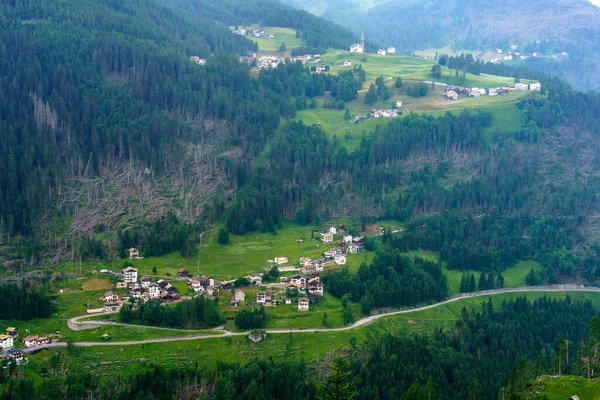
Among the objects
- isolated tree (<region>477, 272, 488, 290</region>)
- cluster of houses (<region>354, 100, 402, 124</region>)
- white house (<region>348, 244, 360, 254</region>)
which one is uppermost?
cluster of houses (<region>354, 100, 402, 124</region>)

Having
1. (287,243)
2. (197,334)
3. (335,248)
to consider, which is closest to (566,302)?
(335,248)

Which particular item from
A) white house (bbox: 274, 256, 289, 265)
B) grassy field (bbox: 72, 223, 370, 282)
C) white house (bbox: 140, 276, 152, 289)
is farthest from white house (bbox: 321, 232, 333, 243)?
white house (bbox: 140, 276, 152, 289)

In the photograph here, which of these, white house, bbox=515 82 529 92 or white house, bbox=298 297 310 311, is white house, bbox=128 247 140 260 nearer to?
white house, bbox=298 297 310 311

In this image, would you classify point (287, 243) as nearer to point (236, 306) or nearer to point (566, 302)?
point (236, 306)

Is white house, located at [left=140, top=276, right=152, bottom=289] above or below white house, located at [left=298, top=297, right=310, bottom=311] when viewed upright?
above

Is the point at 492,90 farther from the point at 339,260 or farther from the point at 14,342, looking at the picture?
the point at 14,342

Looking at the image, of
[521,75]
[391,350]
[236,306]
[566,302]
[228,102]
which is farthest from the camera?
[521,75]

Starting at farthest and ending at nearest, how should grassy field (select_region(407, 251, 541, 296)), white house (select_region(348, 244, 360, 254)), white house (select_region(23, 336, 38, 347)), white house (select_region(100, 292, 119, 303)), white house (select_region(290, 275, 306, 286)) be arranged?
1. white house (select_region(348, 244, 360, 254))
2. grassy field (select_region(407, 251, 541, 296))
3. white house (select_region(290, 275, 306, 286))
4. white house (select_region(100, 292, 119, 303))
5. white house (select_region(23, 336, 38, 347))
